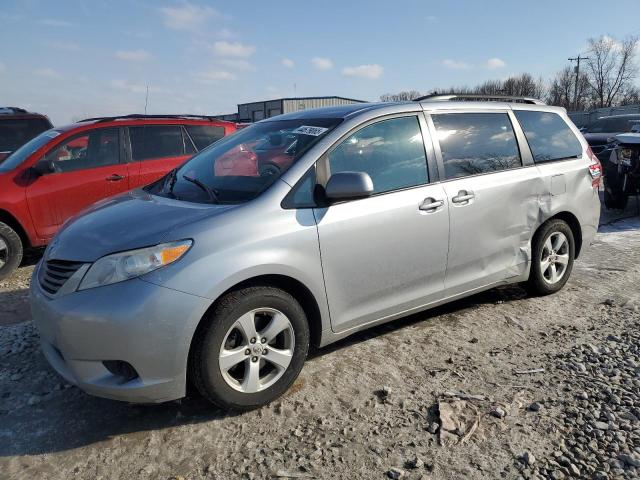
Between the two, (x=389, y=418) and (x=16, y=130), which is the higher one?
(x=16, y=130)

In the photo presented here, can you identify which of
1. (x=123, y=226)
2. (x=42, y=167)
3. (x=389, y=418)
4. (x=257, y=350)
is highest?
(x=42, y=167)

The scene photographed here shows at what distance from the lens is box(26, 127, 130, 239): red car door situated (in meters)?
5.95

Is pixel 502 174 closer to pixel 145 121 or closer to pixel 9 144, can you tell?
pixel 145 121

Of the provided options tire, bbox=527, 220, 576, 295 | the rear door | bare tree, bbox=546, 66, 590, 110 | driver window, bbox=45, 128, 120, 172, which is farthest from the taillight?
bare tree, bbox=546, 66, 590, 110

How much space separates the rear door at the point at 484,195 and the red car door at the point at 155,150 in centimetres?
392

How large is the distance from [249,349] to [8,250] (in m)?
4.25

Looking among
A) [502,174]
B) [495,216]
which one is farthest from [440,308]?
[502,174]

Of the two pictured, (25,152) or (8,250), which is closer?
(8,250)

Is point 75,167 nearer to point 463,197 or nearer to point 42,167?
point 42,167

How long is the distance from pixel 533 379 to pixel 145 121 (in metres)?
5.67

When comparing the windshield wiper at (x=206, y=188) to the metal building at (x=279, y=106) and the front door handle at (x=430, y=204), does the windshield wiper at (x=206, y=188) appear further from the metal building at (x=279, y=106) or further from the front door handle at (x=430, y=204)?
the metal building at (x=279, y=106)

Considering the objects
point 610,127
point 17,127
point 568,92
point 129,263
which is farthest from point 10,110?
point 568,92

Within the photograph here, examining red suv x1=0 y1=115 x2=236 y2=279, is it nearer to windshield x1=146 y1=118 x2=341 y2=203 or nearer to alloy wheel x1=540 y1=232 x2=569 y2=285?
windshield x1=146 y1=118 x2=341 y2=203

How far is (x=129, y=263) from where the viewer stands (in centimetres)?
260
